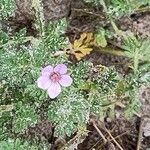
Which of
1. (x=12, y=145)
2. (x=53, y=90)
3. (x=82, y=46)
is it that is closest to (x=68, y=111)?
(x=53, y=90)

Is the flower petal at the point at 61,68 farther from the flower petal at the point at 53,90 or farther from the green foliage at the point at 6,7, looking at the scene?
the green foliage at the point at 6,7

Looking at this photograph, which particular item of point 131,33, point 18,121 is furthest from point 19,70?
point 131,33

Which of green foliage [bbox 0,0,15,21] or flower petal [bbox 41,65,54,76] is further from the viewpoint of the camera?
green foliage [bbox 0,0,15,21]

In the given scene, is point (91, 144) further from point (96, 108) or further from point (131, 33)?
point (131, 33)

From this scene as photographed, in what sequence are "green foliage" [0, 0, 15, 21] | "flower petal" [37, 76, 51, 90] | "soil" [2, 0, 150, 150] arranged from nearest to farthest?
"flower petal" [37, 76, 51, 90] < "green foliage" [0, 0, 15, 21] < "soil" [2, 0, 150, 150]

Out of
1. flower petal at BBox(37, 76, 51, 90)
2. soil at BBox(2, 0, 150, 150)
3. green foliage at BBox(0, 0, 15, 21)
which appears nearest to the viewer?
flower petal at BBox(37, 76, 51, 90)

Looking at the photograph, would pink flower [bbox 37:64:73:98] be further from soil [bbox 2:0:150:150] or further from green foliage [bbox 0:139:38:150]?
soil [bbox 2:0:150:150]

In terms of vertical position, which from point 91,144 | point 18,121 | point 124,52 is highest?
point 124,52

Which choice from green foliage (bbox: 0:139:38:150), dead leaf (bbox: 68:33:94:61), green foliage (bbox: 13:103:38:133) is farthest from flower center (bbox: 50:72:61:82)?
dead leaf (bbox: 68:33:94:61)
